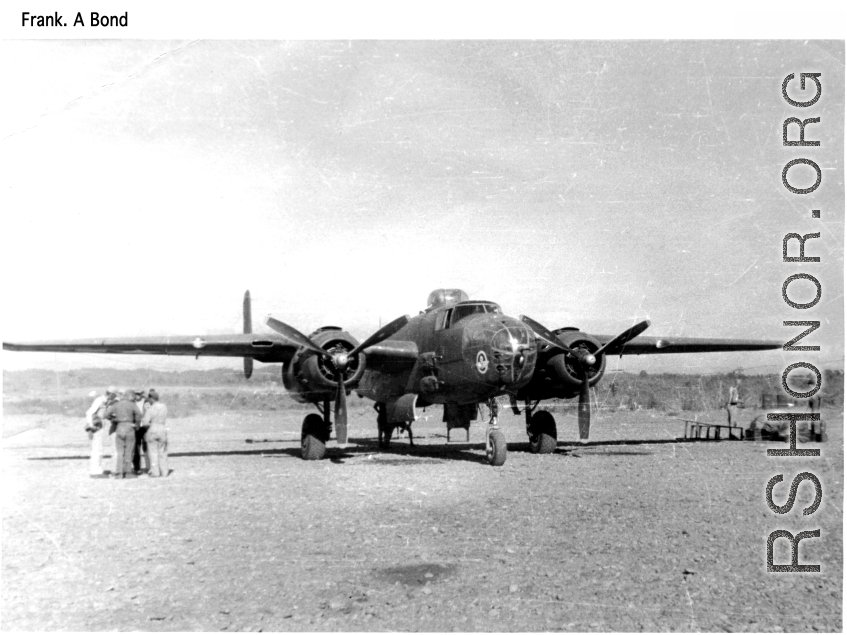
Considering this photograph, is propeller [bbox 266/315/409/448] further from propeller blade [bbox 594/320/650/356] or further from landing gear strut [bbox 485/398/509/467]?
propeller blade [bbox 594/320/650/356]

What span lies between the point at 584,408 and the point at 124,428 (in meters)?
9.79

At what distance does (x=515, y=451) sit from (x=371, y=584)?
11.4 metres

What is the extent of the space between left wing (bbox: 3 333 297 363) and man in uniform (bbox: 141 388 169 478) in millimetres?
2712

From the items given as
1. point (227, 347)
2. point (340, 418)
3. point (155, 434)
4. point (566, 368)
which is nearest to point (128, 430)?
point (155, 434)

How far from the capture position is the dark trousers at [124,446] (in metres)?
12.9

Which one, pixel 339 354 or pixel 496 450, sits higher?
pixel 339 354

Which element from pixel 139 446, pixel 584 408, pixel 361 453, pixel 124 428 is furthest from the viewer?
pixel 361 453

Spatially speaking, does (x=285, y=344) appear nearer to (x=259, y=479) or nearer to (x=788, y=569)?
(x=259, y=479)

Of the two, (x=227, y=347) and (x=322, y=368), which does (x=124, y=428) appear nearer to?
(x=227, y=347)

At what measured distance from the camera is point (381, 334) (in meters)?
15.2

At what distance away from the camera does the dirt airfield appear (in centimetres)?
591

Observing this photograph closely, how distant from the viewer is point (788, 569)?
272 inches

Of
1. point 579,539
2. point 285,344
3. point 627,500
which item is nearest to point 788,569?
point 579,539

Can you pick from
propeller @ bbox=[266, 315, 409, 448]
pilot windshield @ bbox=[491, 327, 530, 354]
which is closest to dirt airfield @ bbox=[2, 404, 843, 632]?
propeller @ bbox=[266, 315, 409, 448]
